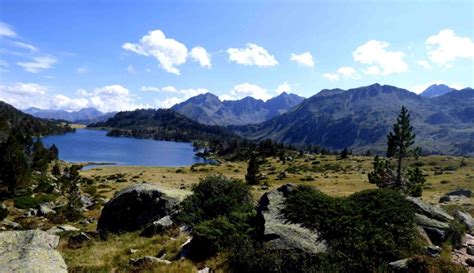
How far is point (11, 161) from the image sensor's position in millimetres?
51156

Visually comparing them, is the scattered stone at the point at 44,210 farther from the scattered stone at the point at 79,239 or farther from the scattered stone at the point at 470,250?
the scattered stone at the point at 470,250

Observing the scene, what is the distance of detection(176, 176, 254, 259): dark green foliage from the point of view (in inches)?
618

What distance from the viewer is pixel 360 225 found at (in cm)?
1446

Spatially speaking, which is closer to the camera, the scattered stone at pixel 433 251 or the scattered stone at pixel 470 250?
the scattered stone at pixel 433 251

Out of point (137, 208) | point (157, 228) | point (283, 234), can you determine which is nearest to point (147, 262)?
point (283, 234)

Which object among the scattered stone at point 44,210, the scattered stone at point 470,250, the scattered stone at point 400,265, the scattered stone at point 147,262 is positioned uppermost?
the scattered stone at point 400,265

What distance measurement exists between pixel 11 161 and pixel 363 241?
52895 mm

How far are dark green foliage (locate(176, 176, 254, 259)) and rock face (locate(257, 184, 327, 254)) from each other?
1094 mm

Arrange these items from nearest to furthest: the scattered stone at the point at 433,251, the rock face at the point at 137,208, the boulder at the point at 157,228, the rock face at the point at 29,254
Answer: the rock face at the point at 29,254, the scattered stone at the point at 433,251, the boulder at the point at 157,228, the rock face at the point at 137,208

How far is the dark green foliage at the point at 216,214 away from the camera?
1570cm

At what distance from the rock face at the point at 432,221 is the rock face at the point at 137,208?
1445 cm

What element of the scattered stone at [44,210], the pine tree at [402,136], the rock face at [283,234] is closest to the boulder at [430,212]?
the rock face at [283,234]

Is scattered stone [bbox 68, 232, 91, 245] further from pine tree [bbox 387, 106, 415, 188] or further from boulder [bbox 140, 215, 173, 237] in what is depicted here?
pine tree [bbox 387, 106, 415, 188]

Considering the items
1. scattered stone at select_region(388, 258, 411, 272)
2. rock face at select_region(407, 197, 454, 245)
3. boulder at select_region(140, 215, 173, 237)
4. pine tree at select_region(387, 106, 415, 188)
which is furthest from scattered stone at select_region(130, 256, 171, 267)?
pine tree at select_region(387, 106, 415, 188)
